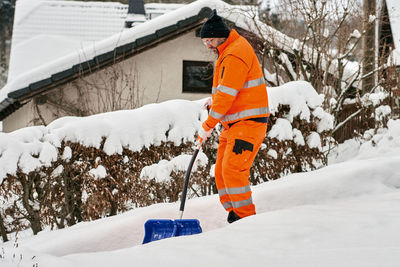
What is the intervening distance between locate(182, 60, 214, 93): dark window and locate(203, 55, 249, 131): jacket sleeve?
804 centimetres

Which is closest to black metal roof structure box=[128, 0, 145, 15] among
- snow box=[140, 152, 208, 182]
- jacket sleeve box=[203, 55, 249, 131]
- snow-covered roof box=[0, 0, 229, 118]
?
snow-covered roof box=[0, 0, 229, 118]

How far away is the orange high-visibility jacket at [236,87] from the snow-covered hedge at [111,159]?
114cm

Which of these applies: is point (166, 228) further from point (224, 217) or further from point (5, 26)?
point (5, 26)

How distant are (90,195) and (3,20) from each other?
109 ft

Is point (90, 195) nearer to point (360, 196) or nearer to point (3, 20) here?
point (360, 196)

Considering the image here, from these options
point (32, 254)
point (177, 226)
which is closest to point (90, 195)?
point (177, 226)

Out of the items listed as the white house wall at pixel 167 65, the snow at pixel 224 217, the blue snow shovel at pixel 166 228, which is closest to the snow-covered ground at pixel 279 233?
the snow at pixel 224 217

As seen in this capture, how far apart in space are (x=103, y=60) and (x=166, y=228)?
7136 mm

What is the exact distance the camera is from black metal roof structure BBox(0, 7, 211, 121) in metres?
9.56

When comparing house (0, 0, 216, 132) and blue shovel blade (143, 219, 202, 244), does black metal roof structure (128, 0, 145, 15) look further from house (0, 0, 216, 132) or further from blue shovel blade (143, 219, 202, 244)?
blue shovel blade (143, 219, 202, 244)

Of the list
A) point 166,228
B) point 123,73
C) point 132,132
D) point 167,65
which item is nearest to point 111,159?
point 132,132

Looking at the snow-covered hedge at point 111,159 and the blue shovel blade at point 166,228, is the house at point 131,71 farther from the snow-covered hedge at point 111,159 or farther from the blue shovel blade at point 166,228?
the blue shovel blade at point 166,228

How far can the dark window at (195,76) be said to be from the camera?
11.4 m

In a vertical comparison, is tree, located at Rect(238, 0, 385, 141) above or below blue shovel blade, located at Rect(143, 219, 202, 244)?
above
